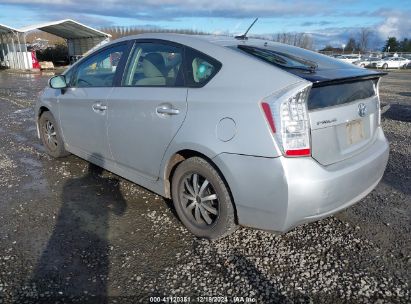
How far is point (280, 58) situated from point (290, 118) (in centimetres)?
78

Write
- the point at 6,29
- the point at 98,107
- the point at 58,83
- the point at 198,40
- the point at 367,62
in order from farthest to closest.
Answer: the point at 367,62, the point at 6,29, the point at 58,83, the point at 98,107, the point at 198,40

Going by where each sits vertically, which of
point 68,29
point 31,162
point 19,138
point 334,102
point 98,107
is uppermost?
point 334,102

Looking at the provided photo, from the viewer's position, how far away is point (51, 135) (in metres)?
5.47

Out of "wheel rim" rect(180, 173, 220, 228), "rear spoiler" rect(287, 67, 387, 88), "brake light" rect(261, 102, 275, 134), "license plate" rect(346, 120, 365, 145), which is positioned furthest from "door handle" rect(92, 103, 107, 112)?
"license plate" rect(346, 120, 365, 145)

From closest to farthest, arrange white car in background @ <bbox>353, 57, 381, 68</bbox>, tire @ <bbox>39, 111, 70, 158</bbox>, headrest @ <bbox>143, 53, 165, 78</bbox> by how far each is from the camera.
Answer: headrest @ <bbox>143, 53, 165, 78</bbox> → tire @ <bbox>39, 111, 70, 158</bbox> → white car in background @ <bbox>353, 57, 381, 68</bbox>

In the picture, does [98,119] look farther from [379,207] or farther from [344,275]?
[379,207]

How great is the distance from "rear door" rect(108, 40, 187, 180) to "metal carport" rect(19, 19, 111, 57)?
89.2 feet

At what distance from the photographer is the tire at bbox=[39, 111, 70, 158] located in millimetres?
5258

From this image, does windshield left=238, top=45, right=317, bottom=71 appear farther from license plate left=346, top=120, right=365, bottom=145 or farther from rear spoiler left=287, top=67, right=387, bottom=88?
license plate left=346, top=120, right=365, bottom=145

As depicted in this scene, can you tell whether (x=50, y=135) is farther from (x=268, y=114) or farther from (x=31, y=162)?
(x=268, y=114)

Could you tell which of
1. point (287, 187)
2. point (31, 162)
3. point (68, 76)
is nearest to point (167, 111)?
point (287, 187)

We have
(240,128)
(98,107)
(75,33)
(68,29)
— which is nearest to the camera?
(240,128)

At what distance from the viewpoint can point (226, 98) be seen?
9.48ft

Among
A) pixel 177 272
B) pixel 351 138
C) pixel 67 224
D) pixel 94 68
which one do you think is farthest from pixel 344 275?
pixel 94 68
